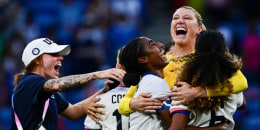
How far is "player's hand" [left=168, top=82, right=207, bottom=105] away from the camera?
4.21m

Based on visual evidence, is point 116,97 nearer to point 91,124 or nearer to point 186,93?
point 91,124

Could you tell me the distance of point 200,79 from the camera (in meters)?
4.20

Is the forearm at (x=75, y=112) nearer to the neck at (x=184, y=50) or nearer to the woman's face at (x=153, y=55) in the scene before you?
the neck at (x=184, y=50)

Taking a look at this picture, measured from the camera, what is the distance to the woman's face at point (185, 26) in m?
5.40

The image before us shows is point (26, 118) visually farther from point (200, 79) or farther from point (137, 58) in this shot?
point (200, 79)

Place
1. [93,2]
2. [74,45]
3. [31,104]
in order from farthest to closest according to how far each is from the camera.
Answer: [93,2]
[74,45]
[31,104]

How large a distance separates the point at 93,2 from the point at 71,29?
3.07ft

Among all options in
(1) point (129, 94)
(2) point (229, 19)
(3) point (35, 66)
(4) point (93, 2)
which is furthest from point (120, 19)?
(1) point (129, 94)

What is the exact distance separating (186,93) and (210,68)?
294 millimetres

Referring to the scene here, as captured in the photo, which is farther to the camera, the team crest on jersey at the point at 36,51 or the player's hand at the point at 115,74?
the team crest on jersey at the point at 36,51

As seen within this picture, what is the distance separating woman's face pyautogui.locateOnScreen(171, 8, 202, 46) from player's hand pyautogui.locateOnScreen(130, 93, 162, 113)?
4.11ft

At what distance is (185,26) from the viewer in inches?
213

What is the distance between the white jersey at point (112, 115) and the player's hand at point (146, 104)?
374 millimetres

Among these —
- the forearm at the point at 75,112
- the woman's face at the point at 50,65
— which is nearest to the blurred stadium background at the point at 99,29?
the forearm at the point at 75,112
